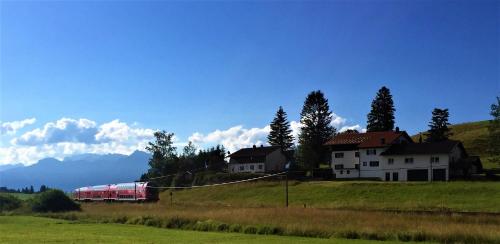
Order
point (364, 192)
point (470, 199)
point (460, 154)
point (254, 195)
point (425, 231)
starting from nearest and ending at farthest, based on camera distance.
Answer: point (425, 231) < point (470, 199) < point (364, 192) < point (254, 195) < point (460, 154)

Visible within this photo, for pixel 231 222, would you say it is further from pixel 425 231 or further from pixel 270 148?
pixel 270 148

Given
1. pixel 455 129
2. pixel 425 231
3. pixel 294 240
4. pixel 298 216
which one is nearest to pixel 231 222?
pixel 298 216

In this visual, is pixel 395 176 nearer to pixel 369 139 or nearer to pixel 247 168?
pixel 369 139

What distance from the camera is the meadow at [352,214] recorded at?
1181 inches

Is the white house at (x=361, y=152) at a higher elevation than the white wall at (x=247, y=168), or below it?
higher

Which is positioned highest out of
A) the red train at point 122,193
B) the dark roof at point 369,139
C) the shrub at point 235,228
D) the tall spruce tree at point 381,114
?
the tall spruce tree at point 381,114

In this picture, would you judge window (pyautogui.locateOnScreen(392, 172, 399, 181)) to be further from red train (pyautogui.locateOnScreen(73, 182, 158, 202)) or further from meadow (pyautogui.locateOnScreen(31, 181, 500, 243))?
red train (pyautogui.locateOnScreen(73, 182, 158, 202))

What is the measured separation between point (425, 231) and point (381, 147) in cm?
6245

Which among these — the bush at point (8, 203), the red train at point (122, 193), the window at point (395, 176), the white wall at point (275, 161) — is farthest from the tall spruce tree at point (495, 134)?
the bush at point (8, 203)

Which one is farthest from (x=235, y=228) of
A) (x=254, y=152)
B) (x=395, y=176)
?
(x=254, y=152)

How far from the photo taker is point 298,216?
38812mm

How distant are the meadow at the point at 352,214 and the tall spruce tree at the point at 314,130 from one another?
98.4 ft

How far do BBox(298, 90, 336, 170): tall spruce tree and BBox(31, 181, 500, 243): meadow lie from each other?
30.0 metres

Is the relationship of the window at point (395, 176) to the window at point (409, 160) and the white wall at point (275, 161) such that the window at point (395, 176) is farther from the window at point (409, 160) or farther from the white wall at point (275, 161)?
the white wall at point (275, 161)
